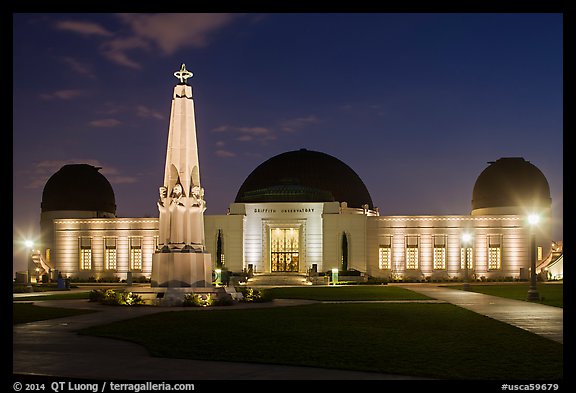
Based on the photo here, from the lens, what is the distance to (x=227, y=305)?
30.3 metres

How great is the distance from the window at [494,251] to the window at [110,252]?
37.1 metres

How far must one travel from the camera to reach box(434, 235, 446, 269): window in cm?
6806

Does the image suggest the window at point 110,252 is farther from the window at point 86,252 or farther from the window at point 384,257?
the window at point 384,257

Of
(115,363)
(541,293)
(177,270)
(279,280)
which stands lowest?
(279,280)

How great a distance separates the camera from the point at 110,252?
71062 millimetres

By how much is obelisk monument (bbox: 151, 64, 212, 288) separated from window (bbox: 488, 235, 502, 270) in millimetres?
42844

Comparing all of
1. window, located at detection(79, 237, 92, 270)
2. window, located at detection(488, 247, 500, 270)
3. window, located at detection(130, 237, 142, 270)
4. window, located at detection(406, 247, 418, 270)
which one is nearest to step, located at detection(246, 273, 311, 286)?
window, located at detection(406, 247, 418, 270)

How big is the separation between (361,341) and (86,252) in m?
59.2

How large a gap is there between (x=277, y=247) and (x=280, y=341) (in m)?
51.8

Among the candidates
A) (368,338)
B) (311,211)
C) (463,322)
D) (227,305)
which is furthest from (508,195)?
(368,338)

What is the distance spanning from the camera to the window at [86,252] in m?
71.3

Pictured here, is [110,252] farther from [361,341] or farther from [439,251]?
[361,341]

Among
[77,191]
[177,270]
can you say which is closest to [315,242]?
[77,191]

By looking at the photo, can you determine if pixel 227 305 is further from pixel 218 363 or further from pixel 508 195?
pixel 508 195
